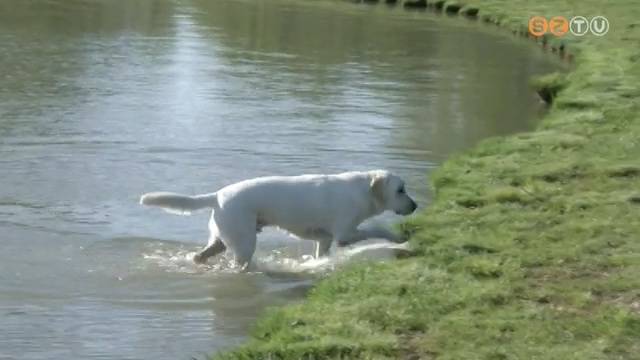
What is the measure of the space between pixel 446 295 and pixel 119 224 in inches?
177

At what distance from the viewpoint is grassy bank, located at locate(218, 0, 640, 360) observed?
8336 millimetres

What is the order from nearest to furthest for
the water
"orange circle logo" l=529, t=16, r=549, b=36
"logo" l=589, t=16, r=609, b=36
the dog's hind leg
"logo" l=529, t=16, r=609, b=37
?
the water, the dog's hind leg, "logo" l=589, t=16, r=609, b=36, "logo" l=529, t=16, r=609, b=37, "orange circle logo" l=529, t=16, r=549, b=36

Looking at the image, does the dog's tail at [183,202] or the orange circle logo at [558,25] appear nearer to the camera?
the dog's tail at [183,202]

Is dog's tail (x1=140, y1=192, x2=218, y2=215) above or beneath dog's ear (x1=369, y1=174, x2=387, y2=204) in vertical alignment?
beneath

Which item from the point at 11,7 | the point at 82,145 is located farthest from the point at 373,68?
the point at 11,7

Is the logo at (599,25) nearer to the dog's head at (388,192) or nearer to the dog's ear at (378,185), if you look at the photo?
the dog's head at (388,192)

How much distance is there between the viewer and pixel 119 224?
1294 centimetres

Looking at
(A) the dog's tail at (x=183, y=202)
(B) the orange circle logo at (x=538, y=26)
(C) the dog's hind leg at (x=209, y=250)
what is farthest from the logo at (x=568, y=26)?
(A) the dog's tail at (x=183, y=202)

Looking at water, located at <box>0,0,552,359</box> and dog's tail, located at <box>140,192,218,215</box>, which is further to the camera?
dog's tail, located at <box>140,192,218,215</box>

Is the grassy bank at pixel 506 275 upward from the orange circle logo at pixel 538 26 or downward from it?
upward

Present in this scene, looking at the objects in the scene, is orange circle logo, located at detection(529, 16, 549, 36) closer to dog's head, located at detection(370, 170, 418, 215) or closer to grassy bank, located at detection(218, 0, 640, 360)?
grassy bank, located at detection(218, 0, 640, 360)

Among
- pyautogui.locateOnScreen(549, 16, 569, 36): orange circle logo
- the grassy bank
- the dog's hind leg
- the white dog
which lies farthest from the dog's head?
pyautogui.locateOnScreen(549, 16, 569, 36): orange circle logo

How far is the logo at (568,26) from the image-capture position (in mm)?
31938

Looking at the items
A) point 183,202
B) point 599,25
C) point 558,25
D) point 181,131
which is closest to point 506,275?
point 183,202
